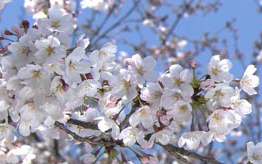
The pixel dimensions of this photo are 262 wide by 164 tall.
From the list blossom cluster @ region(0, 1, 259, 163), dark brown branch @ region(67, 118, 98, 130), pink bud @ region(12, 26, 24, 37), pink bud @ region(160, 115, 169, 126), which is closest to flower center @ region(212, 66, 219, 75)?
blossom cluster @ region(0, 1, 259, 163)

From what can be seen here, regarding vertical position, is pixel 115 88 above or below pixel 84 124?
above

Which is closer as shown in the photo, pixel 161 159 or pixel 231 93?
pixel 231 93

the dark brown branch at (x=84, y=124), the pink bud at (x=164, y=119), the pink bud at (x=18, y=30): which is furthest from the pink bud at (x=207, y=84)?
the pink bud at (x=18, y=30)

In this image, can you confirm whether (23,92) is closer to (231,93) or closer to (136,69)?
(136,69)

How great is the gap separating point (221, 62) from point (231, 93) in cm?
17

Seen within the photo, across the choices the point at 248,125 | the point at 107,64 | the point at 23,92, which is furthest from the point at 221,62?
the point at 248,125

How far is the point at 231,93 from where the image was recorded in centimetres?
178

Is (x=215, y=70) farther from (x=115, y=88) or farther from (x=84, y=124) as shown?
(x=84, y=124)

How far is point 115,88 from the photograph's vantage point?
1.89 metres

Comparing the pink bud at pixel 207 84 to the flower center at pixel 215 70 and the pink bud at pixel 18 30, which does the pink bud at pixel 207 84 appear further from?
the pink bud at pixel 18 30

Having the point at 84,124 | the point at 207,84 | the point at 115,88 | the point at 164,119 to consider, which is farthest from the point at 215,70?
the point at 84,124

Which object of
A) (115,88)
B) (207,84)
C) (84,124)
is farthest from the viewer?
(84,124)

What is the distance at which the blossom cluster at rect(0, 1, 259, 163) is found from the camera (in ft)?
5.61

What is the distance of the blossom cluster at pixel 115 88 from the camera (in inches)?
67.4
